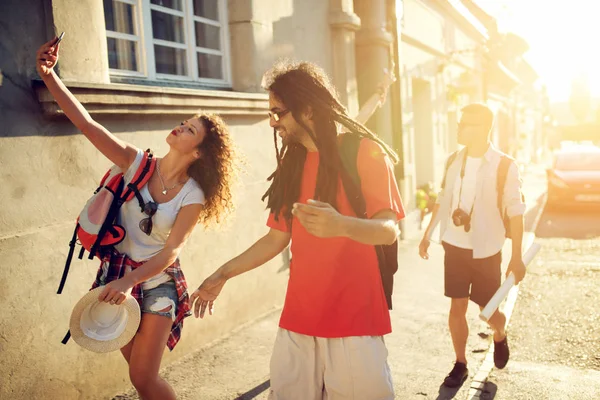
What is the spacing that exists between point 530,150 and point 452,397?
4022cm

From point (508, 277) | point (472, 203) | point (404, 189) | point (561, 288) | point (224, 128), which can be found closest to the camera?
point (224, 128)

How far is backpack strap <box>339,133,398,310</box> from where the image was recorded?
2.45 meters

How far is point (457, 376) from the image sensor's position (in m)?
4.43

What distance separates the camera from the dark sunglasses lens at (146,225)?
3.13m

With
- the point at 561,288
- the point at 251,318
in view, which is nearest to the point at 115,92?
the point at 251,318

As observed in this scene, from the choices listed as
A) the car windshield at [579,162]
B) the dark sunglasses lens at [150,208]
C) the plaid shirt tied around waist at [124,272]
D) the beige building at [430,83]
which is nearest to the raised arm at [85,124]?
the dark sunglasses lens at [150,208]

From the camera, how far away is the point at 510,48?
27625 mm

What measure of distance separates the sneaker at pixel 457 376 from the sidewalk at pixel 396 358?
Answer: 0.06 metres

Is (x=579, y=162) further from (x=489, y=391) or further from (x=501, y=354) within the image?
(x=489, y=391)

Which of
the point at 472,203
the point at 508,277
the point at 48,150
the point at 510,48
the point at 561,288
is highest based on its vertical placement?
the point at 510,48

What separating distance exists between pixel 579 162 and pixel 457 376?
12.7 metres

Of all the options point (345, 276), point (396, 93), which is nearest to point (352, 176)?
point (345, 276)

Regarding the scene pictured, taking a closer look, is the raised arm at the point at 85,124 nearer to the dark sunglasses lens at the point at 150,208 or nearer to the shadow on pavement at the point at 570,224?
the dark sunglasses lens at the point at 150,208

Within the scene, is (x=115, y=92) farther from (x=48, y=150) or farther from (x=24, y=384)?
(x=24, y=384)
